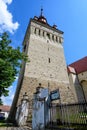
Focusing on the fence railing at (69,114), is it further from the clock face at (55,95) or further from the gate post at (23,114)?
the gate post at (23,114)

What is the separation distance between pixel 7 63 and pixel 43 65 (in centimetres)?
702

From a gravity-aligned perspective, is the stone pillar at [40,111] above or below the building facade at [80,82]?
below

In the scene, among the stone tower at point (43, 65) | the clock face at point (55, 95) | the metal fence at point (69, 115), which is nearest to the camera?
the metal fence at point (69, 115)

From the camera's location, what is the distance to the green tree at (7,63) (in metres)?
11.1

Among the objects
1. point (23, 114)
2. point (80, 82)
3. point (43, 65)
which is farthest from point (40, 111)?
point (80, 82)

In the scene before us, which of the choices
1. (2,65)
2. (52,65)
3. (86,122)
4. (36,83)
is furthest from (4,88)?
(52,65)

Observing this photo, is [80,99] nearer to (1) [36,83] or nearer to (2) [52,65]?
(2) [52,65]

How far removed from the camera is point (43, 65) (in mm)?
17734

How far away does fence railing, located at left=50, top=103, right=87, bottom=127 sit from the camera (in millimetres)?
6422

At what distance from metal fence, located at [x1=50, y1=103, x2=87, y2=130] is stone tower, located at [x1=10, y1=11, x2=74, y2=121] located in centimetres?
676

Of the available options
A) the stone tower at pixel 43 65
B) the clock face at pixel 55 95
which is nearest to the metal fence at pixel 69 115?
the clock face at pixel 55 95

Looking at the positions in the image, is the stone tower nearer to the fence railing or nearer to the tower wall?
the tower wall

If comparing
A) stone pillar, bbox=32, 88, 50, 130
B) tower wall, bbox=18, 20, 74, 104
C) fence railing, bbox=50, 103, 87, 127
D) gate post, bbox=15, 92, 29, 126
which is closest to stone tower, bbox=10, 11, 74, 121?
tower wall, bbox=18, 20, 74, 104

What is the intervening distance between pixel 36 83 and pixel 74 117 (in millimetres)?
9103
